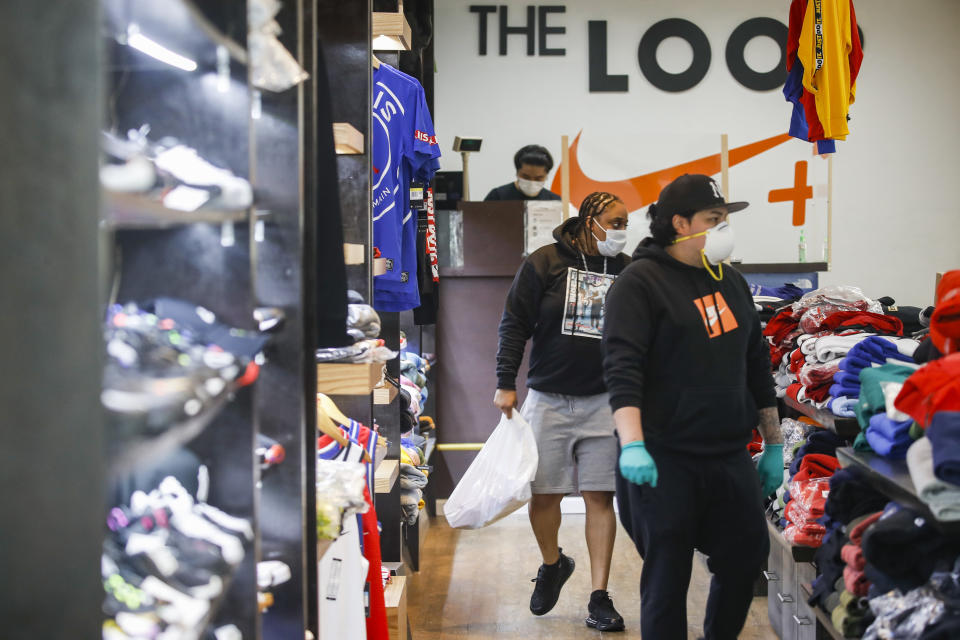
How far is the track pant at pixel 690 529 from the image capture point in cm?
247

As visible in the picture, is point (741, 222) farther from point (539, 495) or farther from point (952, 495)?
point (952, 495)

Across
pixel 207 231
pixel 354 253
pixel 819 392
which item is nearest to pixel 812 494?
pixel 819 392

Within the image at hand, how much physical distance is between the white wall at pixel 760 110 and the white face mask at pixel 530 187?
1.02 metres

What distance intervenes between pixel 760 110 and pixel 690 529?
502 cm

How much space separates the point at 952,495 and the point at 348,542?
1.23m

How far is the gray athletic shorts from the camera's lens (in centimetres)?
355

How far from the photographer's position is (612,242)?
3570 mm

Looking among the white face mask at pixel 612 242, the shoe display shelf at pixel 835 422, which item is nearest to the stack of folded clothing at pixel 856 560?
the shoe display shelf at pixel 835 422

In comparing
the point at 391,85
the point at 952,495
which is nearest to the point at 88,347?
the point at 952,495

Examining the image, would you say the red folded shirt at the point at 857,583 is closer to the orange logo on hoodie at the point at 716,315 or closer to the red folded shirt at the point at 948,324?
the red folded shirt at the point at 948,324

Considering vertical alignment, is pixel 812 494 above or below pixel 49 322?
below

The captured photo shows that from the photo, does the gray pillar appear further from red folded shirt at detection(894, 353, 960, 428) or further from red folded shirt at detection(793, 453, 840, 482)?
red folded shirt at detection(793, 453, 840, 482)

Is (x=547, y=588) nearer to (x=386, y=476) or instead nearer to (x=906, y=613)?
(x=386, y=476)

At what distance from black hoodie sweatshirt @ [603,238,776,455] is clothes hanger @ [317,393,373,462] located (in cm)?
73
